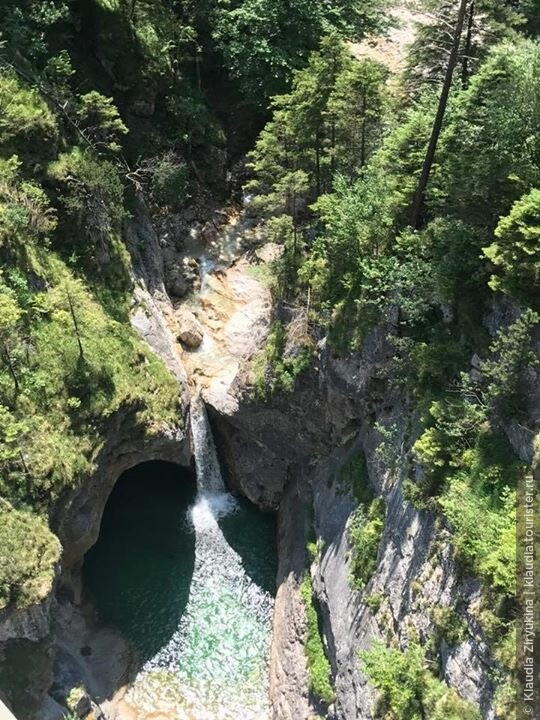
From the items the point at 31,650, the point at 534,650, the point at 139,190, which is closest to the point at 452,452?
the point at 534,650

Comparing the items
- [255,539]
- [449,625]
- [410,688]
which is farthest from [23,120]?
[410,688]

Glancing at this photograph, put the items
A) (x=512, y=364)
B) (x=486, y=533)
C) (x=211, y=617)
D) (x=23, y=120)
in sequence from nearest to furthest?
1. (x=486, y=533)
2. (x=512, y=364)
3. (x=23, y=120)
4. (x=211, y=617)

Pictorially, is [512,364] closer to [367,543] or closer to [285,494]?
[367,543]

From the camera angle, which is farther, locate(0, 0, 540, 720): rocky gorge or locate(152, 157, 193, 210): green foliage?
locate(152, 157, 193, 210): green foliage

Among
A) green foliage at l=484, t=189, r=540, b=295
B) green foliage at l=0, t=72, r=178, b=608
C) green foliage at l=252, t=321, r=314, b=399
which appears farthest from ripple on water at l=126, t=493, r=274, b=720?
green foliage at l=484, t=189, r=540, b=295

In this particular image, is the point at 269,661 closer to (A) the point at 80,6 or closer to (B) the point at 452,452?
(B) the point at 452,452

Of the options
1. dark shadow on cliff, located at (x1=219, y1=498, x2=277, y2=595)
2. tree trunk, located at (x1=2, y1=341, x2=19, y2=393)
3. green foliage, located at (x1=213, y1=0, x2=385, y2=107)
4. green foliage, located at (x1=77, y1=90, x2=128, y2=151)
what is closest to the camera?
tree trunk, located at (x1=2, y1=341, x2=19, y2=393)

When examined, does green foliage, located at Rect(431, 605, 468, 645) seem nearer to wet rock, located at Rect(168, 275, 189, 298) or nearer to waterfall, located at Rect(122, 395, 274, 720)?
waterfall, located at Rect(122, 395, 274, 720)

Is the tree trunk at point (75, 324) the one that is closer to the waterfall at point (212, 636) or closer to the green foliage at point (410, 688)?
the waterfall at point (212, 636)
